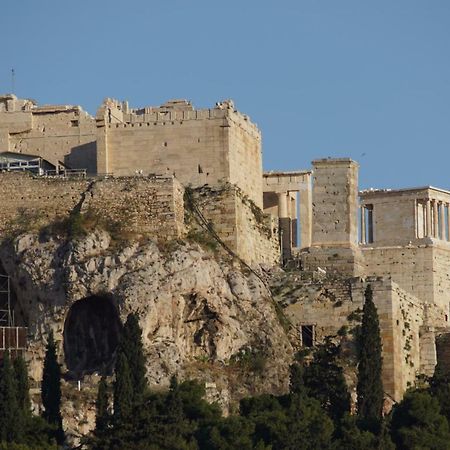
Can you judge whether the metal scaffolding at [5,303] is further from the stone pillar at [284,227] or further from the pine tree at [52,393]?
the stone pillar at [284,227]

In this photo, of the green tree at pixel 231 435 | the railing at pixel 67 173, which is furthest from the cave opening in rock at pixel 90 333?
the green tree at pixel 231 435

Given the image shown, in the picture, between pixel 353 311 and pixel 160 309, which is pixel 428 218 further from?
pixel 160 309

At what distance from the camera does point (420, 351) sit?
421 ft

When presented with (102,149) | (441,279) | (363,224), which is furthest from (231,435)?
(363,224)

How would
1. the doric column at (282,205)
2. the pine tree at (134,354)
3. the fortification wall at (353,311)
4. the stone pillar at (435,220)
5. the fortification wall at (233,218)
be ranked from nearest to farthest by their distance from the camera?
the pine tree at (134,354) → the fortification wall at (353,311) → the fortification wall at (233,218) → the doric column at (282,205) → the stone pillar at (435,220)

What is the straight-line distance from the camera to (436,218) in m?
141

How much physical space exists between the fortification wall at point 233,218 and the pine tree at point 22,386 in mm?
12279

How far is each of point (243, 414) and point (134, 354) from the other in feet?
15.6

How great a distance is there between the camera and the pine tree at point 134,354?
116375 millimetres

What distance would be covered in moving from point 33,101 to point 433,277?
60.0 ft

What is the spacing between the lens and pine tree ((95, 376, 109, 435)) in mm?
114188

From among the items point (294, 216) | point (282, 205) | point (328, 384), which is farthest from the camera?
point (294, 216)

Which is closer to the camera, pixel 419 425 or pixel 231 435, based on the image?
pixel 231 435

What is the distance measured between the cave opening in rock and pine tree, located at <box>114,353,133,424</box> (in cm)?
631
